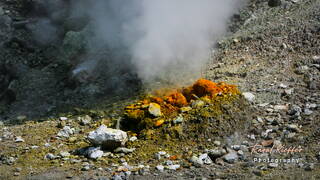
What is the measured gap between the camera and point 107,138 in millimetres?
6555

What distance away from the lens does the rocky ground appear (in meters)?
6.02

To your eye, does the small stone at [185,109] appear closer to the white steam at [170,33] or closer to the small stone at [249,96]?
the small stone at [249,96]

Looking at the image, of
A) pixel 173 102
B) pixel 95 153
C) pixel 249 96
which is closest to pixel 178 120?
pixel 173 102

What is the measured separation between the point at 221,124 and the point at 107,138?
181cm

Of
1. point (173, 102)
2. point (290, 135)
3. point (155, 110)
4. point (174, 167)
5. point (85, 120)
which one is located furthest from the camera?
point (85, 120)

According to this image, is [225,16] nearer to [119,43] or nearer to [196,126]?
[119,43]

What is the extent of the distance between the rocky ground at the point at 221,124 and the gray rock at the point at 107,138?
0.03 meters

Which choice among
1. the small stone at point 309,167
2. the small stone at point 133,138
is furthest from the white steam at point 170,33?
the small stone at point 309,167

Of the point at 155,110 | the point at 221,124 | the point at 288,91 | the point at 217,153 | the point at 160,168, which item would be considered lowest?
the point at 160,168

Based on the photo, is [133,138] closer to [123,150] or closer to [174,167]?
[123,150]

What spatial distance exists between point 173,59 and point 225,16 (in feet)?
6.37

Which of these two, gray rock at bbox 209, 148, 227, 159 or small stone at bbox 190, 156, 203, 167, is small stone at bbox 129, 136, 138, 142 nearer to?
small stone at bbox 190, 156, 203, 167

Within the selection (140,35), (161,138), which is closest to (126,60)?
(140,35)

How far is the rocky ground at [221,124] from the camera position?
602 cm
